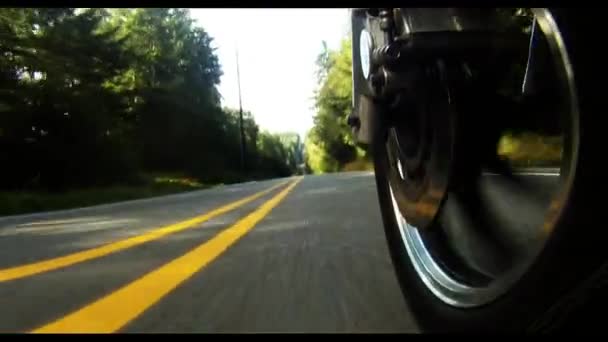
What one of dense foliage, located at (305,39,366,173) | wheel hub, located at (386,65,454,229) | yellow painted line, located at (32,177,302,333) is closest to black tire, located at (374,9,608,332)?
wheel hub, located at (386,65,454,229)

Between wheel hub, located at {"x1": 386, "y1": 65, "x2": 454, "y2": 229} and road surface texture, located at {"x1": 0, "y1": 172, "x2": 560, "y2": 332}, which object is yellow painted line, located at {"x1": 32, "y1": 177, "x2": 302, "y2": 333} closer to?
road surface texture, located at {"x1": 0, "y1": 172, "x2": 560, "y2": 332}

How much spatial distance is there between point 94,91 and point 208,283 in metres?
4.46

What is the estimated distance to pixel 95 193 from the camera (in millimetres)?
8578

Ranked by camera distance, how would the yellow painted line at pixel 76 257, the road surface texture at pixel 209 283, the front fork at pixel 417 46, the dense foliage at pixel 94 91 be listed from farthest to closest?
the dense foliage at pixel 94 91 < the yellow painted line at pixel 76 257 < the road surface texture at pixel 209 283 < the front fork at pixel 417 46

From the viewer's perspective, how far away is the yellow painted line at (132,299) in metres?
1.56

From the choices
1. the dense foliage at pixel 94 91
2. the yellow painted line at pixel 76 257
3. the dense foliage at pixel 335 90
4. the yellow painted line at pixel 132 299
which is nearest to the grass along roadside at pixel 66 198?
the dense foliage at pixel 94 91

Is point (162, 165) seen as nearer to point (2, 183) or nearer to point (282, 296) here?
point (2, 183)

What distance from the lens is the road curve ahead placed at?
1.60 m

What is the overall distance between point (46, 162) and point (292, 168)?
61.1 meters

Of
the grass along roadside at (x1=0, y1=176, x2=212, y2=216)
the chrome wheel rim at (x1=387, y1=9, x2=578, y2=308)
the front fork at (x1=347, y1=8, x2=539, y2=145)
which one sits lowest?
the grass along roadside at (x1=0, y1=176, x2=212, y2=216)

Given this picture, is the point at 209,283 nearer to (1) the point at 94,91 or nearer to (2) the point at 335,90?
(2) the point at 335,90

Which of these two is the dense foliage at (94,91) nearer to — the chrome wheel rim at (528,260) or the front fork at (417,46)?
the front fork at (417,46)

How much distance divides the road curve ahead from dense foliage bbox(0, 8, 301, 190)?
2.97ft

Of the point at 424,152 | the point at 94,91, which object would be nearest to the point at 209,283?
the point at 424,152
